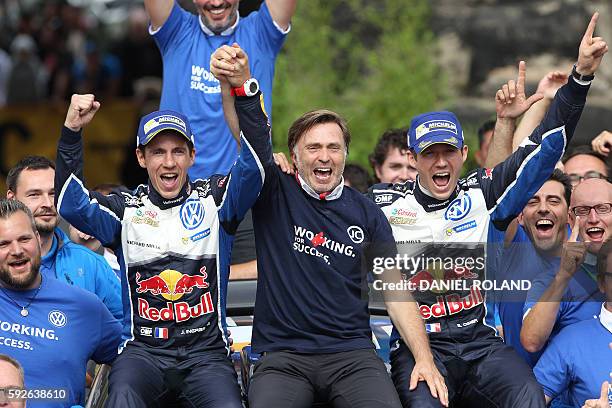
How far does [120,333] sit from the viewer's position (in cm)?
624

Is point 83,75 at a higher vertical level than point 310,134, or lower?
higher

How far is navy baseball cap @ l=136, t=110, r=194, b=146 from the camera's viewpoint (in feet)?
20.0

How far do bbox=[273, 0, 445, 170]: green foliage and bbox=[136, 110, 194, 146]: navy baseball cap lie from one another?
5.14 meters

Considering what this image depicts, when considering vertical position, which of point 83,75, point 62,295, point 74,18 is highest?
point 74,18

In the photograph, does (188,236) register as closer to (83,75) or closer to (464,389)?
(464,389)

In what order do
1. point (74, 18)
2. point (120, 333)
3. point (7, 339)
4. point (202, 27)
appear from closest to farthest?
point (7, 339) < point (120, 333) < point (202, 27) < point (74, 18)

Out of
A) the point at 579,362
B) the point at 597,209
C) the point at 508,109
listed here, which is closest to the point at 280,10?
the point at 508,109

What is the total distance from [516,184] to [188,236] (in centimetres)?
172

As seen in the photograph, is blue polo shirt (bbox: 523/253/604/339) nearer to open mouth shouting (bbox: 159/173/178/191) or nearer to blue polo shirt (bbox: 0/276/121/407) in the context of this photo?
open mouth shouting (bbox: 159/173/178/191)

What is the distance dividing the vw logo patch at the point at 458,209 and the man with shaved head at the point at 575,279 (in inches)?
22.0

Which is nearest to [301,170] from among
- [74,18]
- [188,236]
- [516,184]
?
[188,236]

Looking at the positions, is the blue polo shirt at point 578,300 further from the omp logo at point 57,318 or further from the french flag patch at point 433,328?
the omp logo at point 57,318

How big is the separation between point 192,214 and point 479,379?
1.68m
